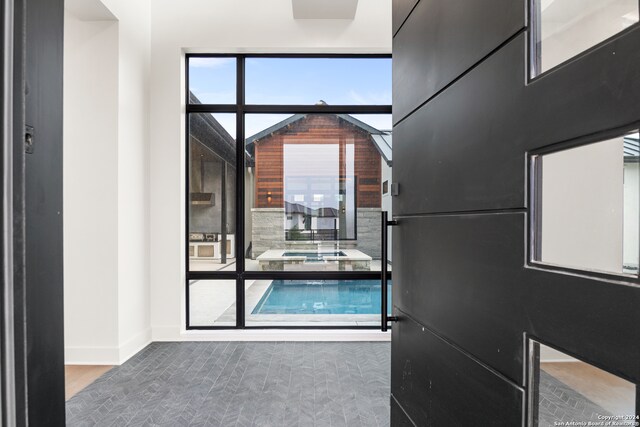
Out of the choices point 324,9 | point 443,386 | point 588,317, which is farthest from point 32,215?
point 324,9

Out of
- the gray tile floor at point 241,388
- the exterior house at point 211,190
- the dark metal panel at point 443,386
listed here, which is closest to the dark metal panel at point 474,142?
the dark metal panel at point 443,386

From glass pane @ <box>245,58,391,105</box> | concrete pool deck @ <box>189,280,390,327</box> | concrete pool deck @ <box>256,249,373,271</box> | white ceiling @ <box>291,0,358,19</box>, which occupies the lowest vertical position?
concrete pool deck @ <box>189,280,390,327</box>

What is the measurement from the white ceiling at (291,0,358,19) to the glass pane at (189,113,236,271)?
4.33 ft

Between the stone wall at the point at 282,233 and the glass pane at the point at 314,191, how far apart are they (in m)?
0.01

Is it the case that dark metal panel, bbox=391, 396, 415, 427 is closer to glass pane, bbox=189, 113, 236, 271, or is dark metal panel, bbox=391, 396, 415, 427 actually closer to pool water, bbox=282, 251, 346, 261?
pool water, bbox=282, 251, 346, 261

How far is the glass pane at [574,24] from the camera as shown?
578 millimetres

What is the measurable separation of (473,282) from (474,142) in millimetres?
403

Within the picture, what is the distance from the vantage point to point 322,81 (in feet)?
13.1

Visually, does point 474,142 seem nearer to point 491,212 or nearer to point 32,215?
point 491,212

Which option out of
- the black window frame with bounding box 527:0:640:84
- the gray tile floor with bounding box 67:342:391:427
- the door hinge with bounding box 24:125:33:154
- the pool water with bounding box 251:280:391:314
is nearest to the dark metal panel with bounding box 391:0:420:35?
the black window frame with bounding box 527:0:640:84

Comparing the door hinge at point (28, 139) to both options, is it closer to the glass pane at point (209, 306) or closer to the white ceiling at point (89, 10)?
the white ceiling at point (89, 10)

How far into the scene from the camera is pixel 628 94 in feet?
1.80

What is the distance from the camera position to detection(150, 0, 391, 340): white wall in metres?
3.71

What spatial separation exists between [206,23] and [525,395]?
4.18m
